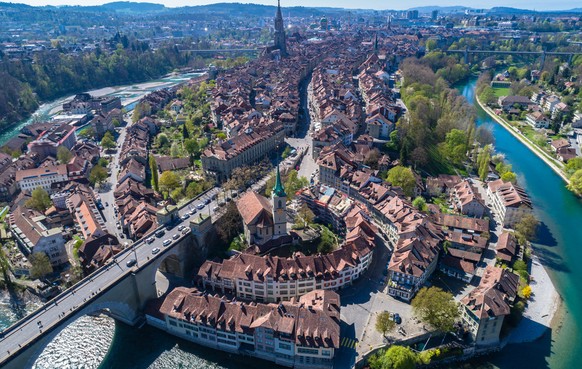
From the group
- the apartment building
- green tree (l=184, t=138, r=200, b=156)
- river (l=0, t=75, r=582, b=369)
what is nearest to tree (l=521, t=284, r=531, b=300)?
river (l=0, t=75, r=582, b=369)

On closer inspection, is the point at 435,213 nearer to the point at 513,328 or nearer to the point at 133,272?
the point at 513,328

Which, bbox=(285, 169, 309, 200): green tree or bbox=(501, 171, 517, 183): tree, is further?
bbox=(501, 171, 517, 183): tree

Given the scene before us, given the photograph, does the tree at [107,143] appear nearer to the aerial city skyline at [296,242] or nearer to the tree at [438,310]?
the aerial city skyline at [296,242]

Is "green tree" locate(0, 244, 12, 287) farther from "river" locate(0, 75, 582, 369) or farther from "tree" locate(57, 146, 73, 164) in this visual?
"tree" locate(57, 146, 73, 164)

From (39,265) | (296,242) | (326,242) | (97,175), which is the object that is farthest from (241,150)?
(39,265)

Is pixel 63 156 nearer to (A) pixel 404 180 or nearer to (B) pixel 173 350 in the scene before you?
(B) pixel 173 350

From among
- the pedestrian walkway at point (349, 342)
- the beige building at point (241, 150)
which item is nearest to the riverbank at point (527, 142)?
the beige building at point (241, 150)

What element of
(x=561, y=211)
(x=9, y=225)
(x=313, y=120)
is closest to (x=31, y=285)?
(x=9, y=225)
